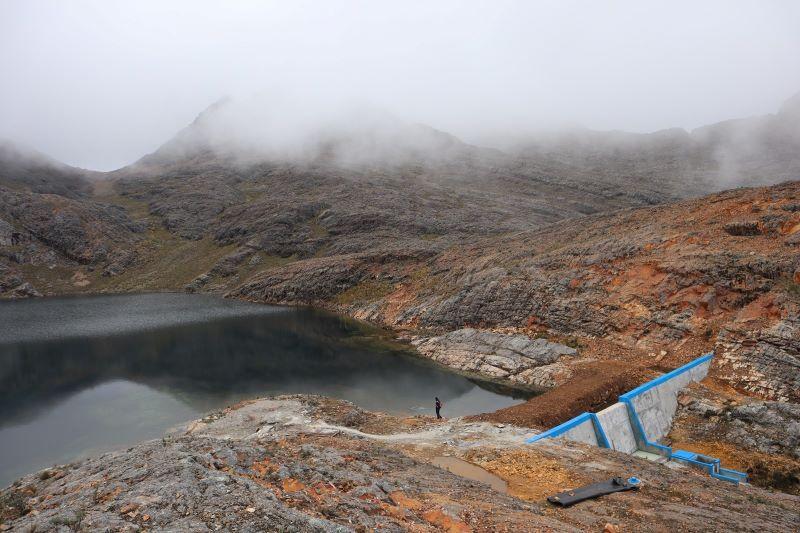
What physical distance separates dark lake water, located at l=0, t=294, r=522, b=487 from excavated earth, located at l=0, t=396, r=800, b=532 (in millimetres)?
17127

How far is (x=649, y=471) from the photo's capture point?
20203 millimetres

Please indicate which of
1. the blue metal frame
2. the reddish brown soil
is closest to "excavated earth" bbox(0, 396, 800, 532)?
the blue metal frame

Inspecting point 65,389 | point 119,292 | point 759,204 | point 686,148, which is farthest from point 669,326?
point 686,148

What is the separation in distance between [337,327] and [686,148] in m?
155

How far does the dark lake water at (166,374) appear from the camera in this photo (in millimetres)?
35125

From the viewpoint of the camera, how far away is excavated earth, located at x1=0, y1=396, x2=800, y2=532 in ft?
34.8

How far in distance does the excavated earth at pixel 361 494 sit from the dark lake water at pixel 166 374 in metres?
17.1

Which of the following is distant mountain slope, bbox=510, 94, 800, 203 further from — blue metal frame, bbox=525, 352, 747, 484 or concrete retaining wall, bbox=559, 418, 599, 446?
concrete retaining wall, bbox=559, 418, 599, 446

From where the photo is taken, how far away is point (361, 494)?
43.8 ft

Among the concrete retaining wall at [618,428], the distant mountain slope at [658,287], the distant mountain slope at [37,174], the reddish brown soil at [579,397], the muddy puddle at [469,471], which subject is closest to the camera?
the muddy puddle at [469,471]

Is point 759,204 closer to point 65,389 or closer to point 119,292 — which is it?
point 65,389

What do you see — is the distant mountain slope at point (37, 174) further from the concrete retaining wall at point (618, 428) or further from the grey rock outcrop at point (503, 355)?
the concrete retaining wall at point (618, 428)

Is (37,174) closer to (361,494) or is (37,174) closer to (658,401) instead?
(361,494)

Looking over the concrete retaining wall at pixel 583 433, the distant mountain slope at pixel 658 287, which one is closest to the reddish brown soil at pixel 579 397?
the concrete retaining wall at pixel 583 433
